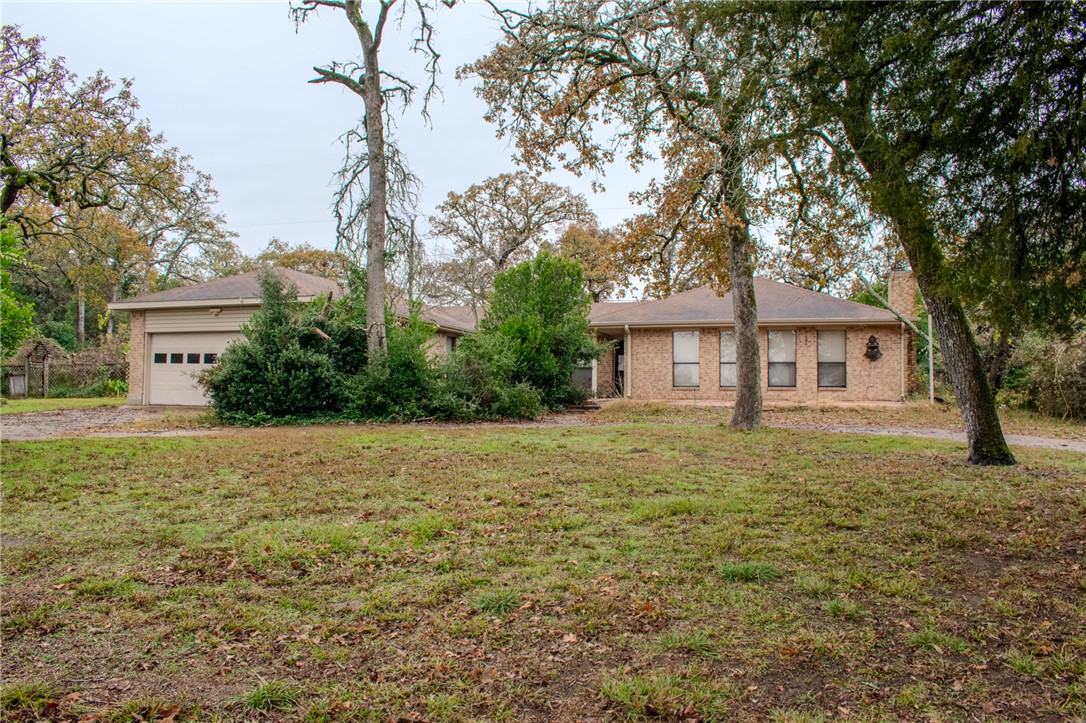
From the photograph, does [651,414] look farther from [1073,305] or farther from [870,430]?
[1073,305]

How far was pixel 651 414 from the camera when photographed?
1537cm

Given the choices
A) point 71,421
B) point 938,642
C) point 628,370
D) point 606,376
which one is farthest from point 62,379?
point 938,642

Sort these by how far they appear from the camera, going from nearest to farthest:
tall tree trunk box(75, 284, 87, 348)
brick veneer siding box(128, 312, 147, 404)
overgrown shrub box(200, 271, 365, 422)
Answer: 1. overgrown shrub box(200, 271, 365, 422)
2. brick veneer siding box(128, 312, 147, 404)
3. tall tree trunk box(75, 284, 87, 348)

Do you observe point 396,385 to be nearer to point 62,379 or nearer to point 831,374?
point 831,374

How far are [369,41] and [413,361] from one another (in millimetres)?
7944

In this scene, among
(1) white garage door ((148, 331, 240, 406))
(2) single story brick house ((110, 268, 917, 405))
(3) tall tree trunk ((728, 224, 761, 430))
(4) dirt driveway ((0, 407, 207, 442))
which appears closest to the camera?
(4) dirt driveway ((0, 407, 207, 442))

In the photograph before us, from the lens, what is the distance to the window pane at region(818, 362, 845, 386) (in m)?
18.6

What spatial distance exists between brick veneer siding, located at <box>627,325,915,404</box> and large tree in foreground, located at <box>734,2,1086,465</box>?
1428 cm

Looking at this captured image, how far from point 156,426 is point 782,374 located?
52.0ft

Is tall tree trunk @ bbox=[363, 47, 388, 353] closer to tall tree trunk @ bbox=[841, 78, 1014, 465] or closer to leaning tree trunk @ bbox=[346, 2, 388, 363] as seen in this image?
leaning tree trunk @ bbox=[346, 2, 388, 363]

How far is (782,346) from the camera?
19031 mm

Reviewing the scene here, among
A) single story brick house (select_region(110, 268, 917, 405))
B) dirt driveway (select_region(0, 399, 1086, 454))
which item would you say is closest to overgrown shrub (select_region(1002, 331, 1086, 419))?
single story brick house (select_region(110, 268, 917, 405))

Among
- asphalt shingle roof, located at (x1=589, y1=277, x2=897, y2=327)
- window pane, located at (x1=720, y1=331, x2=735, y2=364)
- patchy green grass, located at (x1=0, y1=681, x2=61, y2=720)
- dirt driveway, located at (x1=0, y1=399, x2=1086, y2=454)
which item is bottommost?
patchy green grass, located at (x1=0, y1=681, x2=61, y2=720)

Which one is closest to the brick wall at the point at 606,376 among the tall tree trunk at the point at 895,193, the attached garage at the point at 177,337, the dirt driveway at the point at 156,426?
the dirt driveway at the point at 156,426
